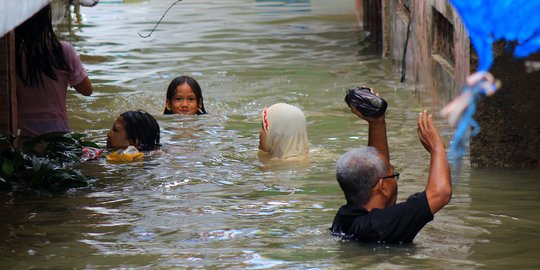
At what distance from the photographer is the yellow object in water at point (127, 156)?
10027 millimetres

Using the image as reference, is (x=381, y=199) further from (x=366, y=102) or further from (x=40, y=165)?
(x=40, y=165)

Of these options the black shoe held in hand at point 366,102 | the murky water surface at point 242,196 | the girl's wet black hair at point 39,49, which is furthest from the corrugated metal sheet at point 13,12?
the girl's wet black hair at point 39,49

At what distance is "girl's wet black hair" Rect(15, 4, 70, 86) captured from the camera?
9.56 metres

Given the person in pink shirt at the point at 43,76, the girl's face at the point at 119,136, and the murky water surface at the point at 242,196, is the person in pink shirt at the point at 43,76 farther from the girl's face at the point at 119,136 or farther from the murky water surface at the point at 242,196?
the murky water surface at the point at 242,196

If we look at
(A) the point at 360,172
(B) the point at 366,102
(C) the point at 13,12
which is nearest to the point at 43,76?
(C) the point at 13,12

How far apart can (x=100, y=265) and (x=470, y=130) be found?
400 centimetres

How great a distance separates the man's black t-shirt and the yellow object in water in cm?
357

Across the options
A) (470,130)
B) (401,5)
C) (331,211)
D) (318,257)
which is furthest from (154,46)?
(318,257)

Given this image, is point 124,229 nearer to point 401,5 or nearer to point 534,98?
point 534,98

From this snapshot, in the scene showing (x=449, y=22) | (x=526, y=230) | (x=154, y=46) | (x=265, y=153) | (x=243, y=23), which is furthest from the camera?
(x=243, y=23)

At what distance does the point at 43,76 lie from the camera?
973 cm

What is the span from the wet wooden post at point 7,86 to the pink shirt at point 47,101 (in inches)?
9.0

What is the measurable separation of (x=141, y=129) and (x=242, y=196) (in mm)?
1947

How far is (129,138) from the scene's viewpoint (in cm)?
1034
